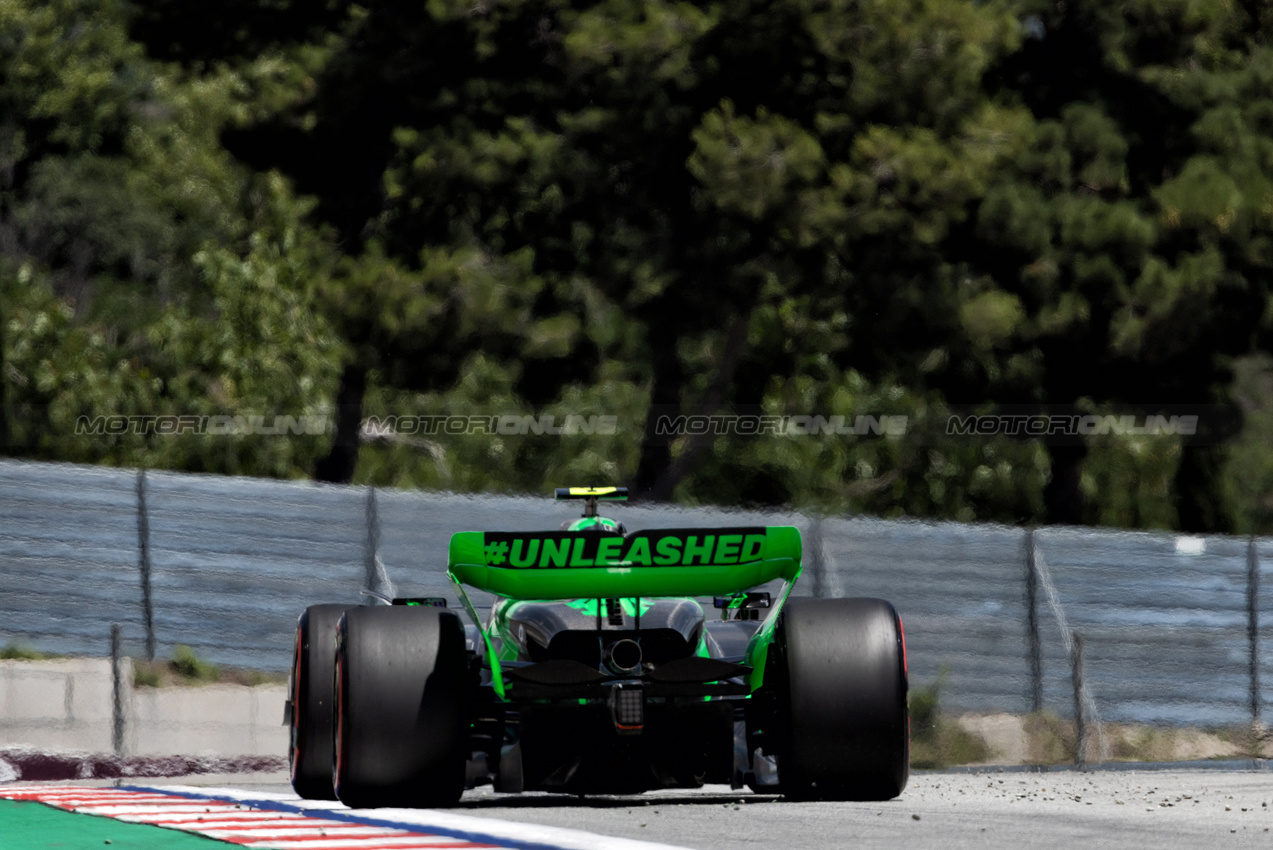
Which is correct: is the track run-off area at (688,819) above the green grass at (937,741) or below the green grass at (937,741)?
above

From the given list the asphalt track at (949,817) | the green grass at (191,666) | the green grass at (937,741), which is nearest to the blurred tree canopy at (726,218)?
the green grass at (191,666)

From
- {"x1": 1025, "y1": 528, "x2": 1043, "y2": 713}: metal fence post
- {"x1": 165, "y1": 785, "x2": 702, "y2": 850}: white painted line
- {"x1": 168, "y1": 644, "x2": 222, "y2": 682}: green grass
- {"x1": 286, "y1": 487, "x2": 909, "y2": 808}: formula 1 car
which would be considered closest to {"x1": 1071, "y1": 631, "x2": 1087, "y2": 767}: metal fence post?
{"x1": 1025, "y1": 528, "x2": 1043, "y2": 713}: metal fence post

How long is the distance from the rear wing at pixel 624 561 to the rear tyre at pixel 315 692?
103 cm

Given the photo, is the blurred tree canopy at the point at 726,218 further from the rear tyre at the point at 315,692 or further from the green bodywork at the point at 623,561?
the green bodywork at the point at 623,561

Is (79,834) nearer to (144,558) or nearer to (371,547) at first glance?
(144,558)

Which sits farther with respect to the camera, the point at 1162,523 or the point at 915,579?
the point at 1162,523

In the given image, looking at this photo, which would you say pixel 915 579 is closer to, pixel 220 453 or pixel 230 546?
pixel 230 546

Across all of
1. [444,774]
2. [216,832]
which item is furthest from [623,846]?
[216,832]

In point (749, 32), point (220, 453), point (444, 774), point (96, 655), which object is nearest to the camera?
point (444, 774)

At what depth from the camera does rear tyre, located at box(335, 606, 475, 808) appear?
8820 millimetres

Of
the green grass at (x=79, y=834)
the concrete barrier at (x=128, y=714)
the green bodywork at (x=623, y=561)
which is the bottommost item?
the concrete barrier at (x=128, y=714)

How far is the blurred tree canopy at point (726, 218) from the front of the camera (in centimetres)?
2844

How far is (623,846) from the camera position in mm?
9516

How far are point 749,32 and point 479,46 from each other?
3.71 metres
